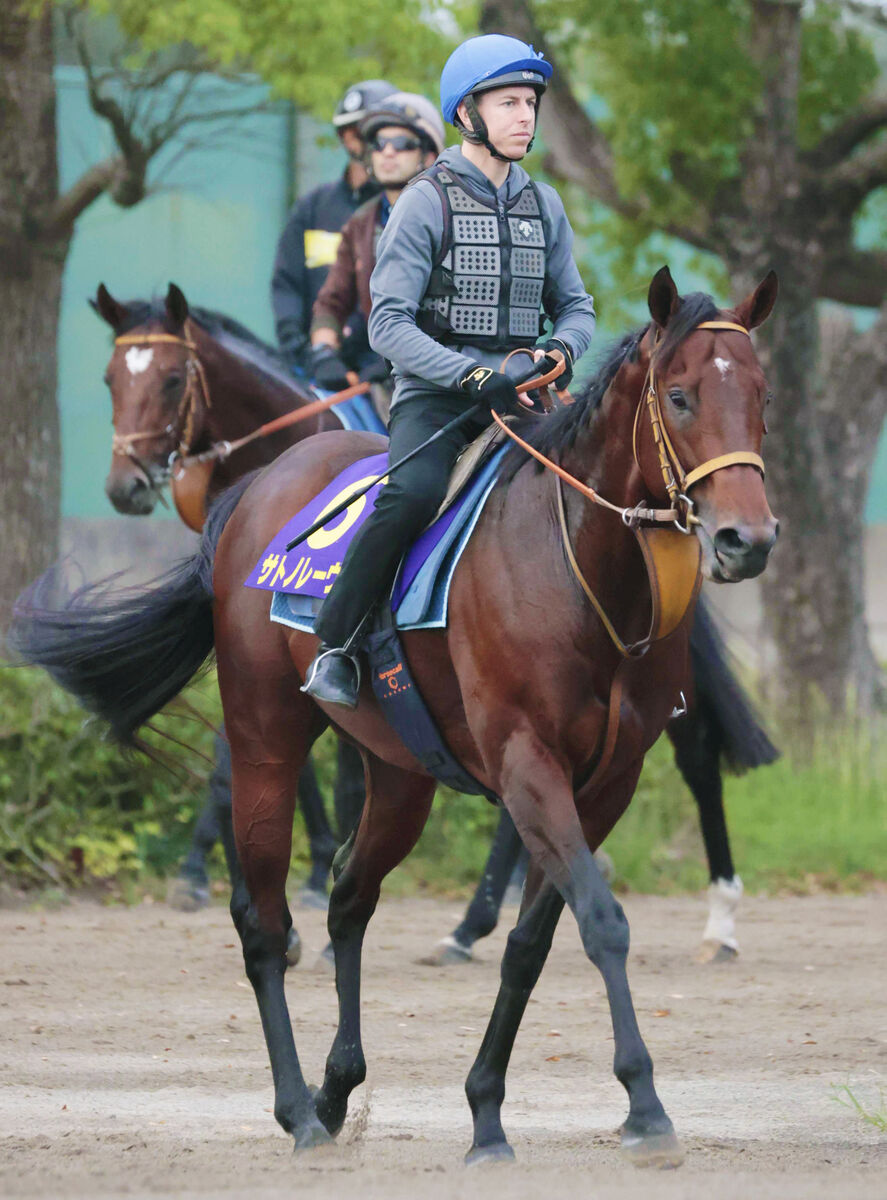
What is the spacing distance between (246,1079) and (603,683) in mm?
2066

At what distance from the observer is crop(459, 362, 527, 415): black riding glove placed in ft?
15.7

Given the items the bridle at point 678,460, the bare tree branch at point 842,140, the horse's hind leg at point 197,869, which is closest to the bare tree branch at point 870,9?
the bare tree branch at point 842,140

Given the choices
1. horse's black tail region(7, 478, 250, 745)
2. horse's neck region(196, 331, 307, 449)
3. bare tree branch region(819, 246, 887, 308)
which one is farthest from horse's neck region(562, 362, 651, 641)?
bare tree branch region(819, 246, 887, 308)

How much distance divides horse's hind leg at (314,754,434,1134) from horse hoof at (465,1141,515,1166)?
737mm

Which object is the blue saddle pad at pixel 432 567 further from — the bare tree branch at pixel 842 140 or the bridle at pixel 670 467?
the bare tree branch at pixel 842 140

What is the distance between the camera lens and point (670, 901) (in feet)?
31.9

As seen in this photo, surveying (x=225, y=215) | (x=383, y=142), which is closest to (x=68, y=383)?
(x=225, y=215)

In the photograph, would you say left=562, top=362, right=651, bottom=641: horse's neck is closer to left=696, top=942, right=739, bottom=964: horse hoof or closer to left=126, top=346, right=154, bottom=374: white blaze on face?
left=696, top=942, right=739, bottom=964: horse hoof

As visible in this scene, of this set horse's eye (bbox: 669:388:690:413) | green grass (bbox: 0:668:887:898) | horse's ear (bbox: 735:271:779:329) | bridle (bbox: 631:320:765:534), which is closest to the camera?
bridle (bbox: 631:320:765:534)

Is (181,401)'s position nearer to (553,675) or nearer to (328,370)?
(328,370)

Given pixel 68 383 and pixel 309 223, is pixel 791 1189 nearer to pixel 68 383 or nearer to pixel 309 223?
pixel 309 223

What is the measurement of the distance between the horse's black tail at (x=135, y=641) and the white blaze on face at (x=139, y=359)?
220 cm

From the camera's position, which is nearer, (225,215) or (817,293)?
(817,293)

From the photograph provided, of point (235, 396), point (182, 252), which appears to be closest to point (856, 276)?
point (235, 396)
